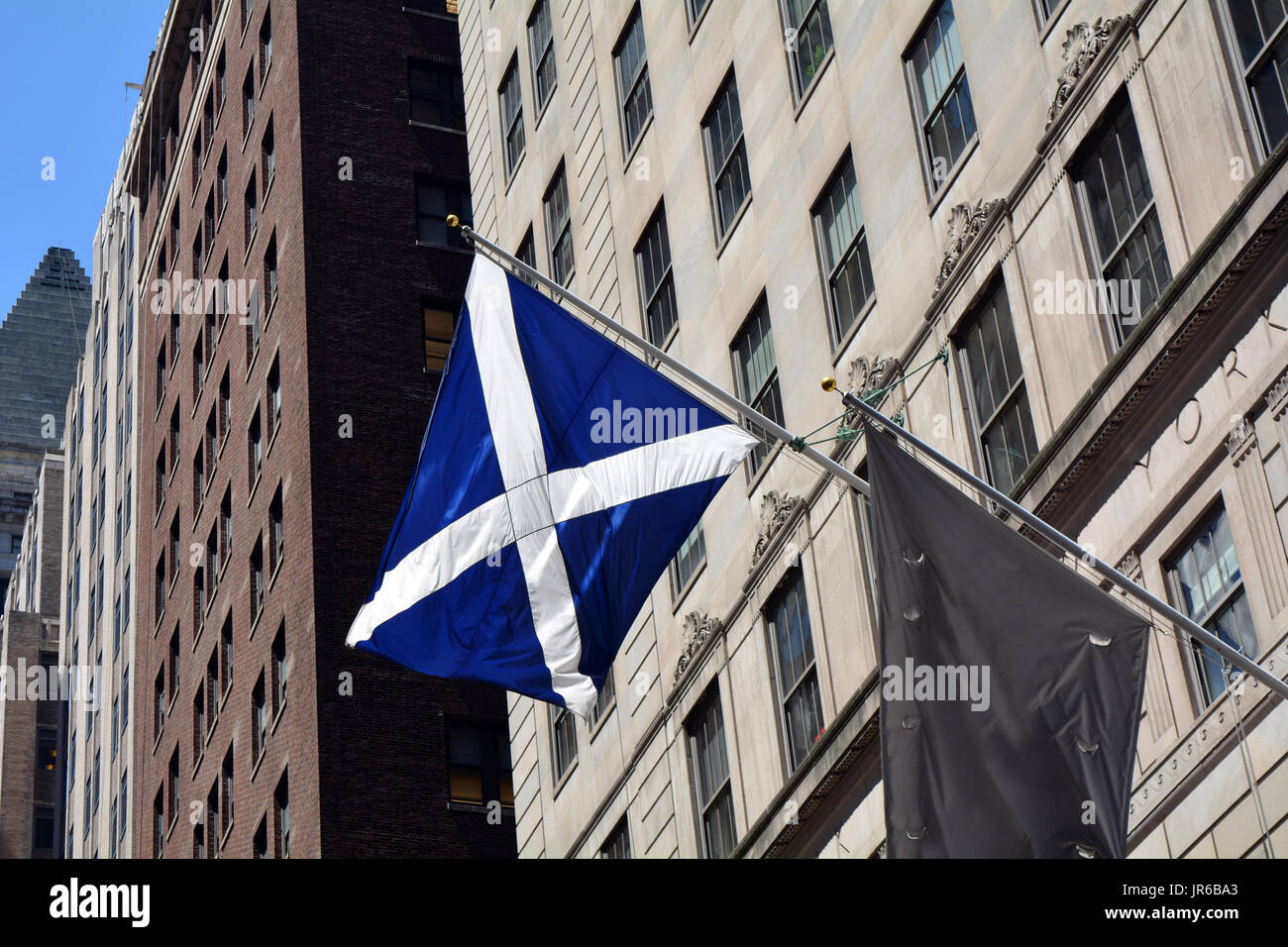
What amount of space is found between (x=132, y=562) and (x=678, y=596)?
44.8m

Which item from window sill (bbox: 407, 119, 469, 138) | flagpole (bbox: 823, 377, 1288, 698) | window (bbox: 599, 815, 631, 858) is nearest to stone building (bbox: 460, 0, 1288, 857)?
window (bbox: 599, 815, 631, 858)

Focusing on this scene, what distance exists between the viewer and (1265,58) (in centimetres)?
1809

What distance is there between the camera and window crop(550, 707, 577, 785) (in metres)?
34.7

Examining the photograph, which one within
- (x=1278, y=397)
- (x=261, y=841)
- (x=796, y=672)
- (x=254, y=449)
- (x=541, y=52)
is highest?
(x=254, y=449)

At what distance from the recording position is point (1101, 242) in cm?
2080

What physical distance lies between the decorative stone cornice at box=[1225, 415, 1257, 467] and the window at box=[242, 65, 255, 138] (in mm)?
48075

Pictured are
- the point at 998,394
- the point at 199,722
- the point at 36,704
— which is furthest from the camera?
the point at 36,704

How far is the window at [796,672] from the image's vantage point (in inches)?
1044

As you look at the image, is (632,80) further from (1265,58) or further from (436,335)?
(436,335)

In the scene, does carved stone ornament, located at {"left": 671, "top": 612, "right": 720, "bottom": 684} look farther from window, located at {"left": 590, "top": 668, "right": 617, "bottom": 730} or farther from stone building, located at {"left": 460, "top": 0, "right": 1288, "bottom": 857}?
window, located at {"left": 590, "top": 668, "right": 617, "bottom": 730}

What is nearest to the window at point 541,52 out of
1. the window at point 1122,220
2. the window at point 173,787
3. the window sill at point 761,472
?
the window sill at point 761,472

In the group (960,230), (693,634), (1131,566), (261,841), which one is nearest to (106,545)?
(261,841)

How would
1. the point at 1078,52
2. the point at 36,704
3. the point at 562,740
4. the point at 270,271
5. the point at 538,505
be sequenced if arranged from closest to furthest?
the point at 538,505 → the point at 1078,52 → the point at 562,740 → the point at 270,271 → the point at 36,704

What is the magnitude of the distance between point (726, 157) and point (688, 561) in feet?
20.3
